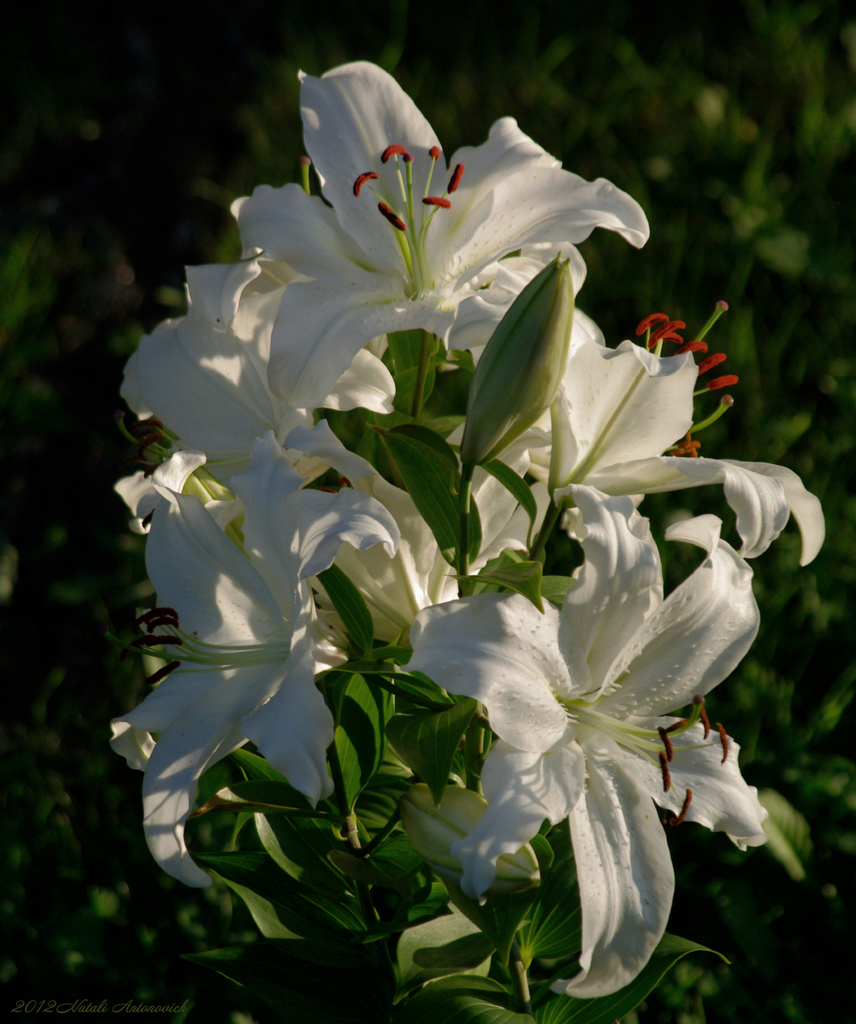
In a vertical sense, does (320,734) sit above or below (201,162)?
above

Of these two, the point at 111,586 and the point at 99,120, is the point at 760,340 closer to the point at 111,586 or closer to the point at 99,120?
the point at 111,586

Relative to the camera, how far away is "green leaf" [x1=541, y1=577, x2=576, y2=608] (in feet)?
2.34

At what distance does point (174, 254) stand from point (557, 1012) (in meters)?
2.10

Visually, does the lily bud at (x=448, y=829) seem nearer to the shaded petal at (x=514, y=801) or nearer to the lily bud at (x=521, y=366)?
the shaded petal at (x=514, y=801)

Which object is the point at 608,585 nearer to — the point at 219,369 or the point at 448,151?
the point at 219,369

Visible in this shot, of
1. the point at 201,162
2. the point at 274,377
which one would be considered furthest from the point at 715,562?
the point at 201,162

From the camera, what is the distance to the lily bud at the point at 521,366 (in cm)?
59

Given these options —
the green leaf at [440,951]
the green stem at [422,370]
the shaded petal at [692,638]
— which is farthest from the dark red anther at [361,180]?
the green leaf at [440,951]

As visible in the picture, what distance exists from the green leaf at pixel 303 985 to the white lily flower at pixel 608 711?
0.95 feet

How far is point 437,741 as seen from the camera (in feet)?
2.10

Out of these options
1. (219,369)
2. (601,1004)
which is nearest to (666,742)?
(601,1004)

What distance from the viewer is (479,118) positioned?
2463 millimetres

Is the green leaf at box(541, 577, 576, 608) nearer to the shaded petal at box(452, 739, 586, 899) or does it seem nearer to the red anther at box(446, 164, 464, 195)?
the shaded petal at box(452, 739, 586, 899)

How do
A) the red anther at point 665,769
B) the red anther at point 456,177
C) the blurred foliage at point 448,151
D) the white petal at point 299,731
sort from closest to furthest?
the white petal at point 299,731, the red anther at point 665,769, the red anther at point 456,177, the blurred foliage at point 448,151
